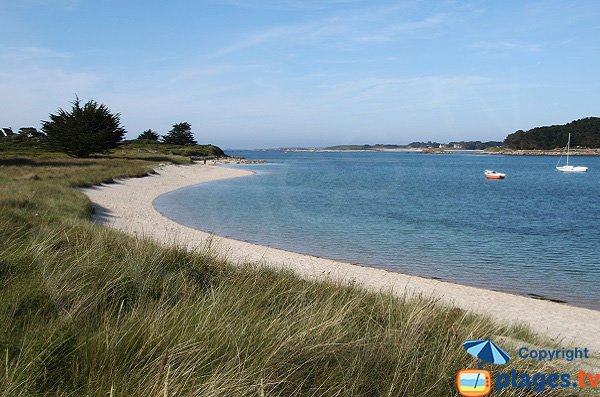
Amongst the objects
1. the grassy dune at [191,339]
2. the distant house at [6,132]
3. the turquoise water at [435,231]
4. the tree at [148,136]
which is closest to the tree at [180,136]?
the tree at [148,136]

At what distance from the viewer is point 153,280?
18.1ft

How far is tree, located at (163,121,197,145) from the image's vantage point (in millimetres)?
130375

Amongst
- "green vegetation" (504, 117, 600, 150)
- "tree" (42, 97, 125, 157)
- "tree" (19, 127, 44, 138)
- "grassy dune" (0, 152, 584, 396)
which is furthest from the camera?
"green vegetation" (504, 117, 600, 150)

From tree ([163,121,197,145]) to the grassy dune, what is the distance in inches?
5048

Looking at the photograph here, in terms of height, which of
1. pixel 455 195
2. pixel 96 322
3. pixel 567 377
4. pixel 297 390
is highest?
pixel 96 322

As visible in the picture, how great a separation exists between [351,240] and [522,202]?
24007 millimetres

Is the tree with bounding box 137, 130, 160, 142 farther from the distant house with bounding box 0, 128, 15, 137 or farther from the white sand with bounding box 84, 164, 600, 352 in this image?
the white sand with bounding box 84, 164, 600, 352

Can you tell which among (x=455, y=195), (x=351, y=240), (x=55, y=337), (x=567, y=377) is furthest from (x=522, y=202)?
(x=55, y=337)

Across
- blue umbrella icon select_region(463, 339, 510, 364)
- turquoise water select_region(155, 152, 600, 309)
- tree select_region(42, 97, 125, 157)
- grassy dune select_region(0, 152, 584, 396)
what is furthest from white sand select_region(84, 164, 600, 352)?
tree select_region(42, 97, 125, 157)

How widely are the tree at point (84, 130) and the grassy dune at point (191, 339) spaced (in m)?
57.6

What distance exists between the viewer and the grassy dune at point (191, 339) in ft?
10.1

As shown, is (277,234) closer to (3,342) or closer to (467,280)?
(467,280)

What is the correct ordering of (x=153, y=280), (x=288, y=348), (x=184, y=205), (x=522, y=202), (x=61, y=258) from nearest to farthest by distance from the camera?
1. (x=288, y=348)
2. (x=153, y=280)
3. (x=61, y=258)
4. (x=184, y=205)
5. (x=522, y=202)

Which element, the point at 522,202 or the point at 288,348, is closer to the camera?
the point at 288,348
